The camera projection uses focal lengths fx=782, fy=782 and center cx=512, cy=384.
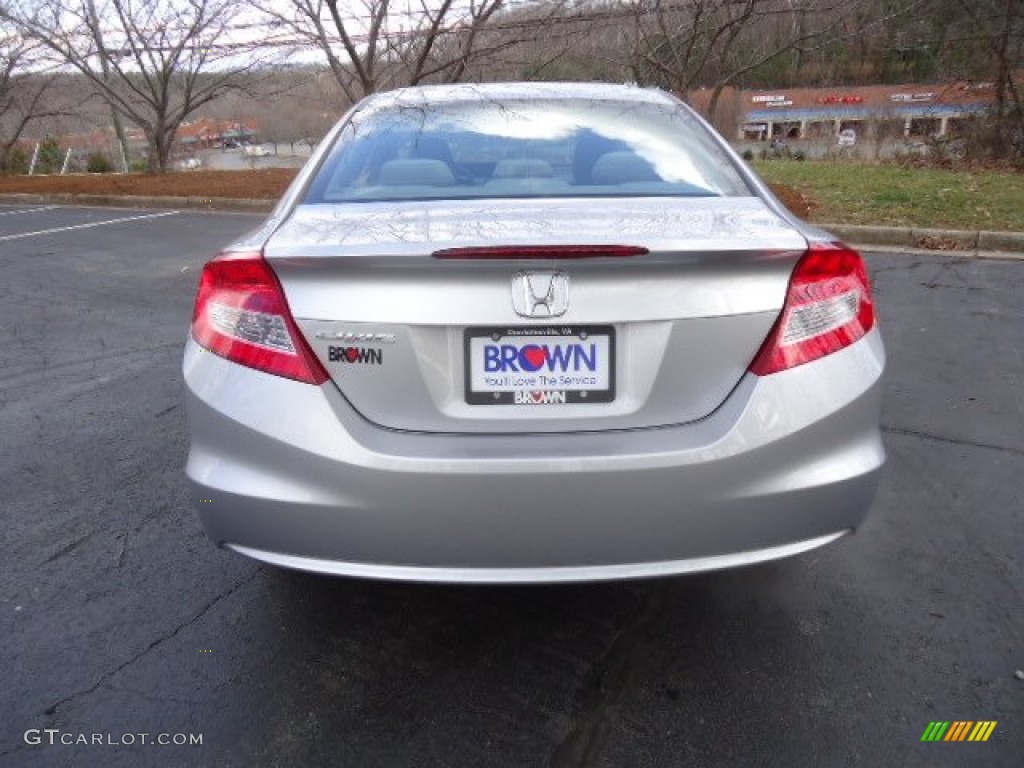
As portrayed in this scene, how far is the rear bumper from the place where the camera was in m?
1.71

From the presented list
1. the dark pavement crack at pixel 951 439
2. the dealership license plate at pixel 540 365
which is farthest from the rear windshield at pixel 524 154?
the dark pavement crack at pixel 951 439

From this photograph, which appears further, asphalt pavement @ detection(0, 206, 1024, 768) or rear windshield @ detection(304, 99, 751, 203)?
rear windshield @ detection(304, 99, 751, 203)

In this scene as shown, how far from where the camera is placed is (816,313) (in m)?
1.83

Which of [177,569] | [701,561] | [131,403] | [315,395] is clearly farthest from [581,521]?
[131,403]

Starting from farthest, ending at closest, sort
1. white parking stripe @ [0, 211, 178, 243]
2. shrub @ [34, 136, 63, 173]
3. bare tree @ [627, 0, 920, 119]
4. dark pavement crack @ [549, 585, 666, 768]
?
shrub @ [34, 136, 63, 173]
bare tree @ [627, 0, 920, 119]
white parking stripe @ [0, 211, 178, 243]
dark pavement crack @ [549, 585, 666, 768]

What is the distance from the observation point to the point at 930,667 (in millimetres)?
2061

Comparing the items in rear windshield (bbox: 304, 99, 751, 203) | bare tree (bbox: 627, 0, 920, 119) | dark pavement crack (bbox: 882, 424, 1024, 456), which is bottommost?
dark pavement crack (bbox: 882, 424, 1024, 456)

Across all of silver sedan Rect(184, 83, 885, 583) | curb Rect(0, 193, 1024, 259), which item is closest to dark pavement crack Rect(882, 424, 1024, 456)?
silver sedan Rect(184, 83, 885, 583)

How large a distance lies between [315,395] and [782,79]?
60550 millimetres

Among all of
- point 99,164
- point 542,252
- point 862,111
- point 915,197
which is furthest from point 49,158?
point 862,111

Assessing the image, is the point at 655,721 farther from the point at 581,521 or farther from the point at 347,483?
the point at 347,483

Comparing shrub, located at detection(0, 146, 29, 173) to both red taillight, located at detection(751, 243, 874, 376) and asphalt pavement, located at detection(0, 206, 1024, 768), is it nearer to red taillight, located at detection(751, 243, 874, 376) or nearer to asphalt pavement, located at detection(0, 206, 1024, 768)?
asphalt pavement, located at detection(0, 206, 1024, 768)

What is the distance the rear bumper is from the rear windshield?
79 cm

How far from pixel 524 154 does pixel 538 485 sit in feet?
4.42
